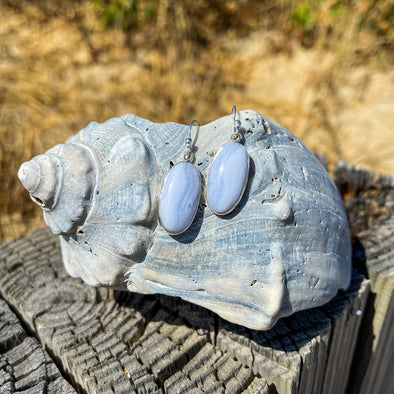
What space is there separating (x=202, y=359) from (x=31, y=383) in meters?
0.48

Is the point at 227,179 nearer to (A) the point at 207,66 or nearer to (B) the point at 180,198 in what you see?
(B) the point at 180,198

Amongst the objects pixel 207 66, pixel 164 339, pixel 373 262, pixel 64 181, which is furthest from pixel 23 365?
pixel 207 66

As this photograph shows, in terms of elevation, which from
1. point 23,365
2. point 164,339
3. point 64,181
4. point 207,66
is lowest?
point 23,365

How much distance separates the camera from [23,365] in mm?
1071

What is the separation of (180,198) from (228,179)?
13cm

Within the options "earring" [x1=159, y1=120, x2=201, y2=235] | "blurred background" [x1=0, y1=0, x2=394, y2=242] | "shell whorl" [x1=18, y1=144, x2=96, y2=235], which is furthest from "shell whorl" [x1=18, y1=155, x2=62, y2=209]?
"blurred background" [x1=0, y1=0, x2=394, y2=242]

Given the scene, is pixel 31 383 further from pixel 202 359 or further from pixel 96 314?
pixel 202 359

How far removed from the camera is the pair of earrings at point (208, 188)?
0.93m

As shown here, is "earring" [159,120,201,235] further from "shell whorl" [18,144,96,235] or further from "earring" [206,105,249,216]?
"shell whorl" [18,144,96,235]

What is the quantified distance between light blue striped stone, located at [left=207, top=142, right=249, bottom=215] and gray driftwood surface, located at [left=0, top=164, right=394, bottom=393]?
43cm

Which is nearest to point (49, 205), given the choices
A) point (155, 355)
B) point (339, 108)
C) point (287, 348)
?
point (155, 355)

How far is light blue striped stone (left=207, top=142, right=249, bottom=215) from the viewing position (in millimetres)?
931

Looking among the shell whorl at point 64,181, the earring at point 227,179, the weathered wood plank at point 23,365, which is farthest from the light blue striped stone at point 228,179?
the weathered wood plank at point 23,365

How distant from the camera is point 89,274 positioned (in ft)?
3.53
